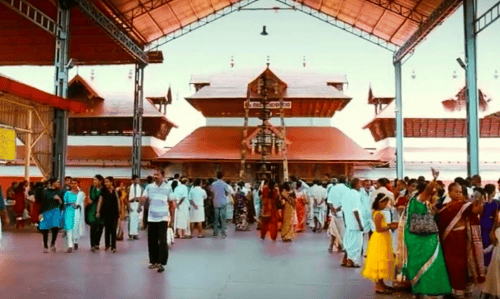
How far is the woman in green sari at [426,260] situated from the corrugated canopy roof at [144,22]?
14.2 meters

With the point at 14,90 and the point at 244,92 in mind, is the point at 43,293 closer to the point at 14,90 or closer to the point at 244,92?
the point at 14,90

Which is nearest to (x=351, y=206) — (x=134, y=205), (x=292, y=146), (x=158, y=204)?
(x=158, y=204)

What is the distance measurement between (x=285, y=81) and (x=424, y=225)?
2122 cm

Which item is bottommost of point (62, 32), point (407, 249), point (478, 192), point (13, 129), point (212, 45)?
point (407, 249)

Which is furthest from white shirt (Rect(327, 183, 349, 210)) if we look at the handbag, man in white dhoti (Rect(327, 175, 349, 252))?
the handbag

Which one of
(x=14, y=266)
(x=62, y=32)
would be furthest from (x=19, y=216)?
(x=14, y=266)

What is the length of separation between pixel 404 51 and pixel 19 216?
17.0 metres

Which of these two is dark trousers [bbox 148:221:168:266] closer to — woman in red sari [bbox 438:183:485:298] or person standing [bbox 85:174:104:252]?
person standing [bbox 85:174:104:252]

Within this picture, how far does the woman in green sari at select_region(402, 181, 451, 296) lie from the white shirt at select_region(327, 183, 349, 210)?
285 centimetres

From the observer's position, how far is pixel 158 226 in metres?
7.59

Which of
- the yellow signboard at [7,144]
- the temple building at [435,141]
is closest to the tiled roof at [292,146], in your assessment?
the temple building at [435,141]

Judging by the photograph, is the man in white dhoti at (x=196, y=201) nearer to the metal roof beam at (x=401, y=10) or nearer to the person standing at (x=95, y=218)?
the person standing at (x=95, y=218)

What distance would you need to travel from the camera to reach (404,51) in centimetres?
2214

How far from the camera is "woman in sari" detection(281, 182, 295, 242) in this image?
11797 millimetres
